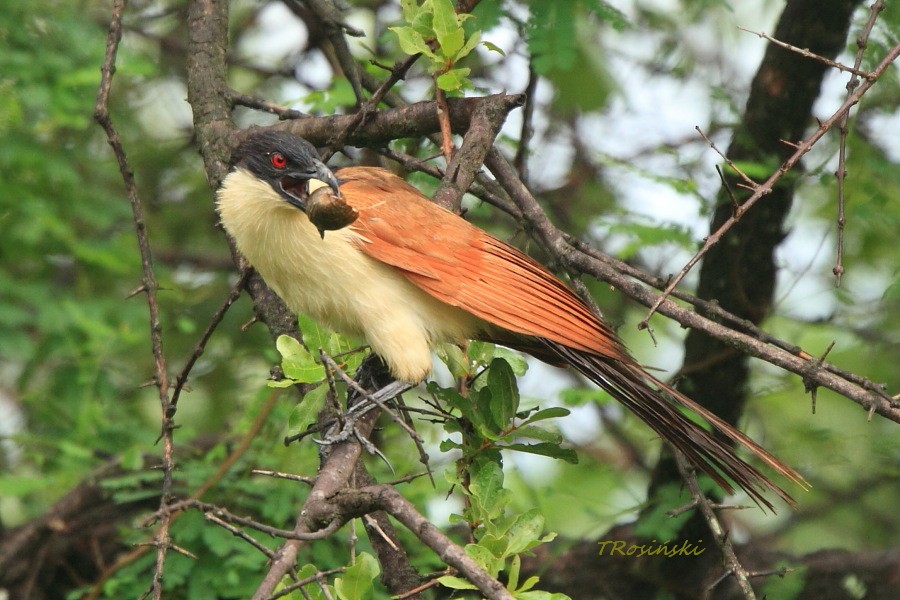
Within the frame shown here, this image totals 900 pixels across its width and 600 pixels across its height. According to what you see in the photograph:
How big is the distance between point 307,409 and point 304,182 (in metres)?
0.71

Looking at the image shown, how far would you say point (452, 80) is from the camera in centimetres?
284

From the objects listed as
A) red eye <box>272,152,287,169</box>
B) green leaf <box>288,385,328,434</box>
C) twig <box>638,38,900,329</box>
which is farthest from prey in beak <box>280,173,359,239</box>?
twig <box>638,38,900,329</box>

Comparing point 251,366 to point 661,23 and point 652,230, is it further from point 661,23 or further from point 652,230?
point 661,23

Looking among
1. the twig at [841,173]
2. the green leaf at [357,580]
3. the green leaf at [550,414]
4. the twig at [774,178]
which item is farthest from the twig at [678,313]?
the green leaf at [357,580]

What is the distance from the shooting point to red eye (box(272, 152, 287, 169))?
9.37 feet

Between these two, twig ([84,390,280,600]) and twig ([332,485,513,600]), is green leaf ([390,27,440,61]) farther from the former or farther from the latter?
twig ([84,390,280,600])

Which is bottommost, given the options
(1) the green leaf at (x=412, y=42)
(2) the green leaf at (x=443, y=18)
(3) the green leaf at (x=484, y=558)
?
(3) the green leaf at (x=484, y=558)

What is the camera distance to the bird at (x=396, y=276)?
9.34ft

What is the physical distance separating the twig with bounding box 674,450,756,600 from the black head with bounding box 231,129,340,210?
4.04ft

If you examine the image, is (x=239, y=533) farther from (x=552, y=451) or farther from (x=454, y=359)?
(x=454, y=359)

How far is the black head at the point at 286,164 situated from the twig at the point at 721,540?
123cm

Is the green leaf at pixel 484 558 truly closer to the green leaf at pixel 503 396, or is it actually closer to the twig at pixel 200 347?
the green leaf at pixel 503 396

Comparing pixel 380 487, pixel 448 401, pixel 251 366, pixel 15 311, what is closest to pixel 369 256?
pixel 448 401

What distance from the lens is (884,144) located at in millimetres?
4227
